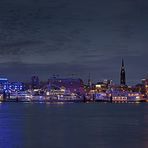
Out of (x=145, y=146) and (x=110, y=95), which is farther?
(x=110, y=95)

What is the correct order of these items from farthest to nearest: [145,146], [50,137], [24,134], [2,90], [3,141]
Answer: [2,90], [24,134], [50,137], [3,141], [145,146]

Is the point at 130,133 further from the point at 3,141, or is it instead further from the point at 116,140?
the point at 3,141

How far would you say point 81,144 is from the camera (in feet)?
113

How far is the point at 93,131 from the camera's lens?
44031 mm

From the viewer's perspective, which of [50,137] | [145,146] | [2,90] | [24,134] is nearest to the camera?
[145,146]

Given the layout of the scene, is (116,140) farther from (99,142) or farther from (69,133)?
(69,133)

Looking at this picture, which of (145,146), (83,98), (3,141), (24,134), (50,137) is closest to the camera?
(145,146)

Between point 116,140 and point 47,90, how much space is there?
151020mm

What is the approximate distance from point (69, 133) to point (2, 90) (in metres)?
152

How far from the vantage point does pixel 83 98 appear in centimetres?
17988

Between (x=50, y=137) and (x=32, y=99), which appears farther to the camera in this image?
(x=32, y=99)

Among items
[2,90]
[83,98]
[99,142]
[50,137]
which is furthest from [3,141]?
[2,90]

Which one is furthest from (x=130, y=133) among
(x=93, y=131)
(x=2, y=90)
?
(x=2, y=90)

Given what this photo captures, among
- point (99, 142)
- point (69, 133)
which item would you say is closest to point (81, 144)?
point (99, 142)
